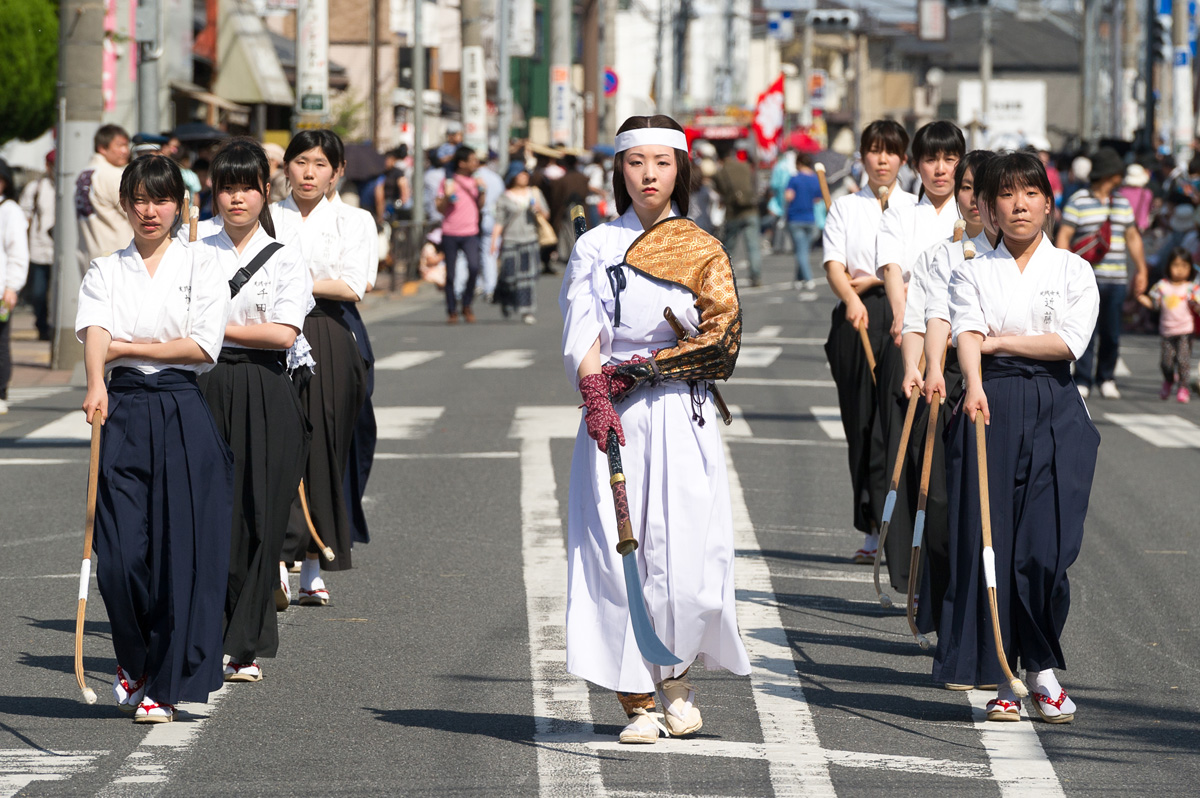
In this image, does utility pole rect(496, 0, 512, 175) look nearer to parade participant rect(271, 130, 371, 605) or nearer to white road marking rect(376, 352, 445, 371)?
white road marking rect(376, 352, 445, 371)

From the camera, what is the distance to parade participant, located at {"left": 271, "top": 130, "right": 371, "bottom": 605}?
7965 millimetres

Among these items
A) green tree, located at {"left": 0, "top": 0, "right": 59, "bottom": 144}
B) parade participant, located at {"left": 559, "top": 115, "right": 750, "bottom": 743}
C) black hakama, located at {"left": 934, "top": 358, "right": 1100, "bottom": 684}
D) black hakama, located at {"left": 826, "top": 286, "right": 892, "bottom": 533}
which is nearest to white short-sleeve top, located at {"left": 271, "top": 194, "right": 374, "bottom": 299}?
black hakama, located at {"left": 826, "top": 286, "right": 892, "bottom": 533}

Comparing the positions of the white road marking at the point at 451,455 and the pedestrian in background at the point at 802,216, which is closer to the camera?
the white road marking at the point at 451,455

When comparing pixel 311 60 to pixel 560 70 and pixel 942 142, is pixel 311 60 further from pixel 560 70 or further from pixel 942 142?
pixel 942 142

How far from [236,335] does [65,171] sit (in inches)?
423

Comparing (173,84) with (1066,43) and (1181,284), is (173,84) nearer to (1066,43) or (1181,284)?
(1181,284)

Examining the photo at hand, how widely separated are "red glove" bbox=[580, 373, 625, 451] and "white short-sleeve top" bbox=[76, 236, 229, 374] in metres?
1.31

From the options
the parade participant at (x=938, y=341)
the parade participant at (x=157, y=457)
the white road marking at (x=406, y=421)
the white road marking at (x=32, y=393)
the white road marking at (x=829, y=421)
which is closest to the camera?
the parade participant at (x=157, y=457)

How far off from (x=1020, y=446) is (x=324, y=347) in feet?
10.7

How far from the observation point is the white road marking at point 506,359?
59.4 feet

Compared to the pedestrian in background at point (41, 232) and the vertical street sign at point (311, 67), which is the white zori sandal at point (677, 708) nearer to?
the pedestrian in background at point (41, 232)

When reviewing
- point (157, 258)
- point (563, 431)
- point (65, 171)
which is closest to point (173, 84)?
point (65, 171)

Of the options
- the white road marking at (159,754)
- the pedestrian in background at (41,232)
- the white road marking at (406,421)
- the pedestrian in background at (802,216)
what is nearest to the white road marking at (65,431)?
the white road marking at (406,421)

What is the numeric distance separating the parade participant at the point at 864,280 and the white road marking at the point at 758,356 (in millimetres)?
9567
